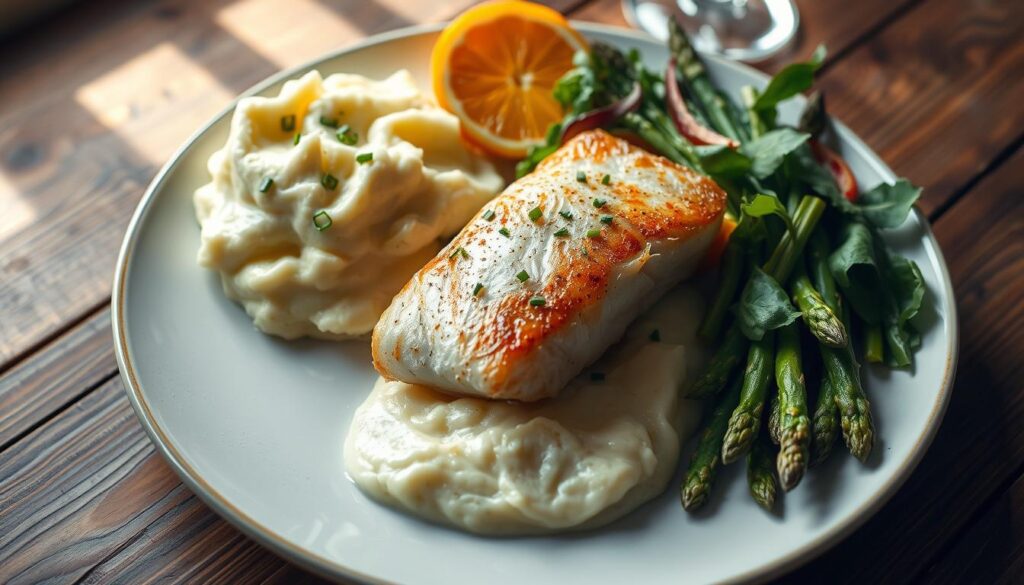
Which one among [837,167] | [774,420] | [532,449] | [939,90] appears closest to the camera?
[532,449]

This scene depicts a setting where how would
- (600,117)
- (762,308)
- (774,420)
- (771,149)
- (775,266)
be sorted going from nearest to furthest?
(774,420)
(762,308)
(775,266)
(771,149)
(600,117)

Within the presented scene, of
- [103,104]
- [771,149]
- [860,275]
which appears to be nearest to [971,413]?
[860,275]

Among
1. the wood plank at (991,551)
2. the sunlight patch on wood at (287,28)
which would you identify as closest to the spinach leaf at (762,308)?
the wood plank at (991,551)

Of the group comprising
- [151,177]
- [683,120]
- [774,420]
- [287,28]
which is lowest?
[151,177]

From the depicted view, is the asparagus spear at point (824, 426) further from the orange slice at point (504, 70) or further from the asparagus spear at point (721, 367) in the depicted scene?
the orange slice at point (504, 70)

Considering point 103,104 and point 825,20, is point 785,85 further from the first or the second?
point 103,104

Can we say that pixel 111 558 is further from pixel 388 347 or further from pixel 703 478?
pixel 703 478
